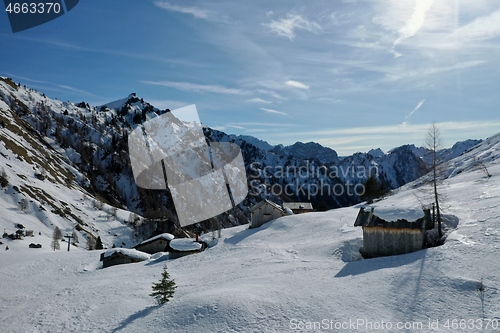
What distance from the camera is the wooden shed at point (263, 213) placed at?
58719 millimetres

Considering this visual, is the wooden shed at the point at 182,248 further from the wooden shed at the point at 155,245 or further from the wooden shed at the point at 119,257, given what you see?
the wooden shed at the point at 155,245

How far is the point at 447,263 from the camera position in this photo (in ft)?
69.7

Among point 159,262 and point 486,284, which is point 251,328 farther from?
point 159,262

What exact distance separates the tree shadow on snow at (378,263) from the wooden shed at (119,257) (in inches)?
1320

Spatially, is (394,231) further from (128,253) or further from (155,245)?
(155,245)

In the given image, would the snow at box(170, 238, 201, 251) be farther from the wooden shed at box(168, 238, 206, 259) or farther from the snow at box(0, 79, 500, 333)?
the snow at box(0, 79, 500, 333)

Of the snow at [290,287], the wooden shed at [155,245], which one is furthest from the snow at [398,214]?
the wooden shed at [155,245]

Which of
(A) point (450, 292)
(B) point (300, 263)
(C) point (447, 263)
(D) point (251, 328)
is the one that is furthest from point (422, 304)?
(B) point (300, 263)

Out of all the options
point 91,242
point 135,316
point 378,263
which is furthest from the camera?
point 91,242

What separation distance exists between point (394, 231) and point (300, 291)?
12446 mm

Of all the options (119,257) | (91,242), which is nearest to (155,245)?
(119,257)

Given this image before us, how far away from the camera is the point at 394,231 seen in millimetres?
27812

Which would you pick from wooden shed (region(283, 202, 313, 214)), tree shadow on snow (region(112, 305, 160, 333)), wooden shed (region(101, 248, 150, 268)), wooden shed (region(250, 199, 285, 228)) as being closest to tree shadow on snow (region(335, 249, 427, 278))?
tree shadow on snow (region(112, 305, 160, 333))

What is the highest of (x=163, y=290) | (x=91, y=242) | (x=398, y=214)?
(x=398, y=214)
